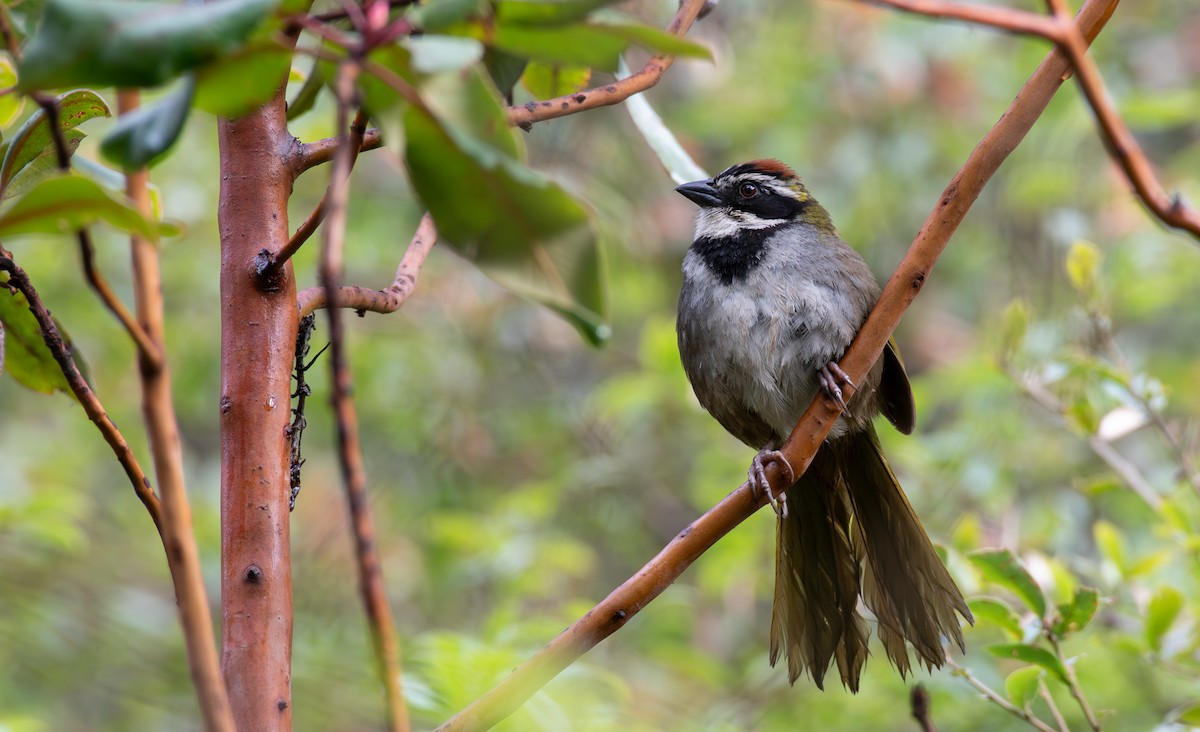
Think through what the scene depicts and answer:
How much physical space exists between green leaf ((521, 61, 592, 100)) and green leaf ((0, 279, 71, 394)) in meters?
0.76

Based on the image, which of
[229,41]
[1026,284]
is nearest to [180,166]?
[1026,284]

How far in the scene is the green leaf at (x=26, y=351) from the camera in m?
1.45

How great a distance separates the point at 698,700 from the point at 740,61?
3.75m

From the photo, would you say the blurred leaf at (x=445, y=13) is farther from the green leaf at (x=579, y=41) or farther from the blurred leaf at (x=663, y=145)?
the blurred leaf at (x=663, y=145)

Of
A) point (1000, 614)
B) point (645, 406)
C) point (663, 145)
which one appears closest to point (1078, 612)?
point (1000, 614)

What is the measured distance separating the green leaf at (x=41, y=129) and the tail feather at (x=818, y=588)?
141 cm

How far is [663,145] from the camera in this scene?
192 cm

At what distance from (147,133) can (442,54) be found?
0.23m

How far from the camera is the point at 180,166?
562cm

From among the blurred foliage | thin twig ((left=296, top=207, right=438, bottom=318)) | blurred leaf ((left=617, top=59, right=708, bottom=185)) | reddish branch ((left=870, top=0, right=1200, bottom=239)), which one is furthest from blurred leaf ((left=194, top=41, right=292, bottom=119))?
the blurred foliage

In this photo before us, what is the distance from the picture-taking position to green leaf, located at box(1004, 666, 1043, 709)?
1.87m

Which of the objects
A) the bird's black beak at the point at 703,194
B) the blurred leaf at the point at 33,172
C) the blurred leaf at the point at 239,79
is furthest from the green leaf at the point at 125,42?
the bird's black beak at the point at 703,194

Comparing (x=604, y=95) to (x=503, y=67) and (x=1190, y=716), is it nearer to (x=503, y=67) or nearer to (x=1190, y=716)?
(x=503, y=67)

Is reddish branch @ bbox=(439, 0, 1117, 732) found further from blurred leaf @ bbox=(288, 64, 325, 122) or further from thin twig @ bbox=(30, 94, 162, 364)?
blurred leaf @ bbox=(288, 64, 325, 122)
